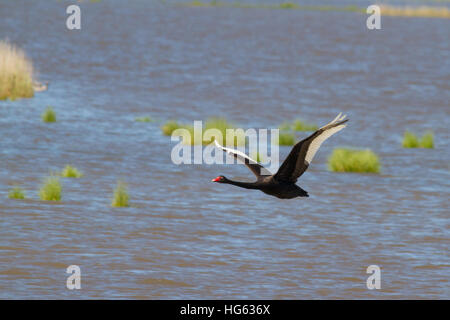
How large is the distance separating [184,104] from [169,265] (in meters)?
23.0

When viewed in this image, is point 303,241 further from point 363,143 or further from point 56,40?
point 56,40

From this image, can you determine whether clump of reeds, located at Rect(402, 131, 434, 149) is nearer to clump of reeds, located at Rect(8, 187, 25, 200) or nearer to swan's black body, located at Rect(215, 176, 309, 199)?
clump of reeds, located at Rect(8, 187, 25, 200)

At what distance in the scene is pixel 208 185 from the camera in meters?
23.7

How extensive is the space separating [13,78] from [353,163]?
14.6 meters

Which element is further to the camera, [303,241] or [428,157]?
[428,157]

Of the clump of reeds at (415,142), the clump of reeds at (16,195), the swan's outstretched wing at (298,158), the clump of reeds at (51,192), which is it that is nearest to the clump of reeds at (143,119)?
the clump of reeds at (415,142)

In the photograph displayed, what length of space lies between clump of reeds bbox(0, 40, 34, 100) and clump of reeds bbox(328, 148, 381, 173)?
1348 cm

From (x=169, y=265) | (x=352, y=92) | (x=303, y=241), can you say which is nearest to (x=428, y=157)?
(x=303, y=241)

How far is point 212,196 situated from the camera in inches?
885

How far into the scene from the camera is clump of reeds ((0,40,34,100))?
35.6 m

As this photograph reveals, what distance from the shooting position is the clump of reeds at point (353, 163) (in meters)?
26.2

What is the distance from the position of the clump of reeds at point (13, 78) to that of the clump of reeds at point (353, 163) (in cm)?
1348

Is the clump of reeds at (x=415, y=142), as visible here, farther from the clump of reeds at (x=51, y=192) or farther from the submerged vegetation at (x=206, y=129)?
the clump of reeds at (x=51, y=192)
